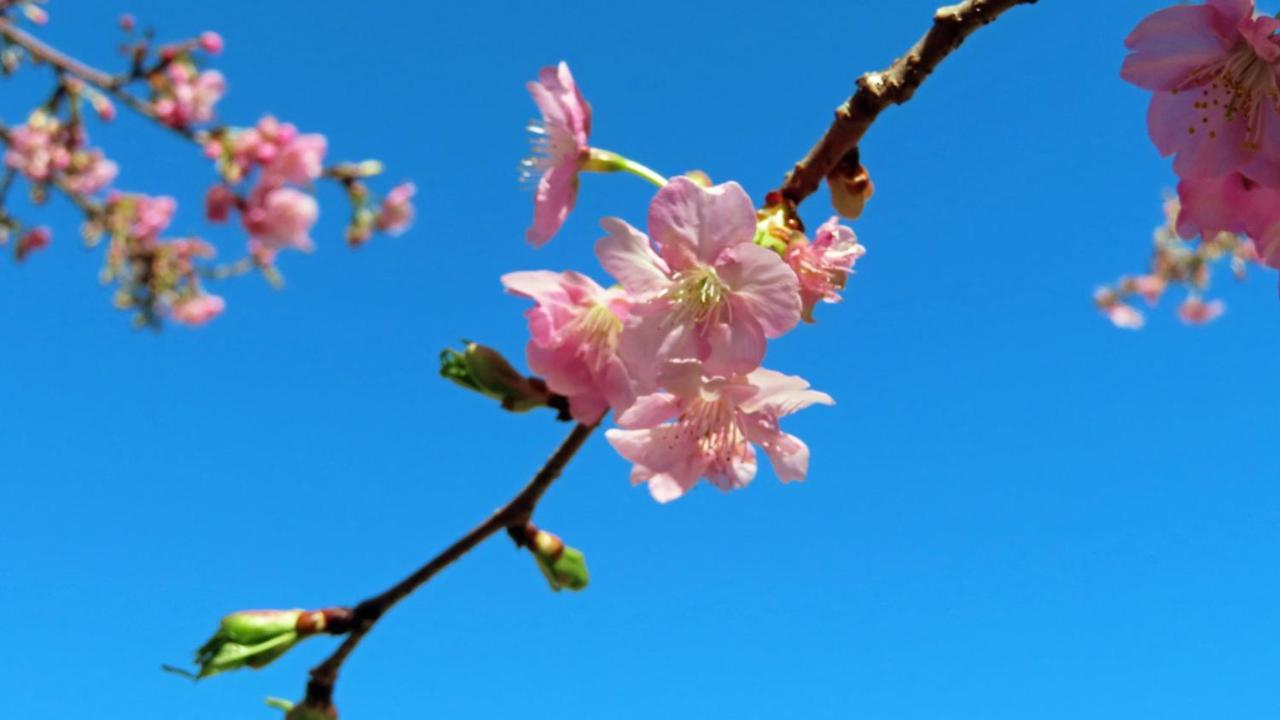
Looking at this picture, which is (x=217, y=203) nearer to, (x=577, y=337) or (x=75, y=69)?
(x=75, y=69)

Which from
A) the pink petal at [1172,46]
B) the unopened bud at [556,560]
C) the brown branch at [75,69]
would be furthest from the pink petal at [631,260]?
the brown branch at [75,69]

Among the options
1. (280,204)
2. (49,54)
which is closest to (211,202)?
(280,204)

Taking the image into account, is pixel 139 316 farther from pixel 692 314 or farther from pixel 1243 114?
pixel 1243 114

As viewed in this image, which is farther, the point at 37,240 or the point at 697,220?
the point at 37,240

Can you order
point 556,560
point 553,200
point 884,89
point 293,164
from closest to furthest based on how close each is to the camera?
point 884,89, point 553,200, point 556,560, point 293,164

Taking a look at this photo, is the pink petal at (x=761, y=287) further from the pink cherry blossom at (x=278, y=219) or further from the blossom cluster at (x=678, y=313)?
the pink cherry blossom at (x=278, y=219)

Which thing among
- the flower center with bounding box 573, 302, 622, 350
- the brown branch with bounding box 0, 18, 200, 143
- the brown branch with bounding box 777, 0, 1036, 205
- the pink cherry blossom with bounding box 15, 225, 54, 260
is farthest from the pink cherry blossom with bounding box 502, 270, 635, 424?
the pink cherry blossom with bounding box 15, 225, 54, 260

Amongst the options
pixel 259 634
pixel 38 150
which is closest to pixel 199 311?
pixel 38 150

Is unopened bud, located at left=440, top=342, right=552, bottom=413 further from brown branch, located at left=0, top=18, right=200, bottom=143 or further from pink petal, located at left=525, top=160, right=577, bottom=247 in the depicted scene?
brown branch, located at left=0, top=18, right=200, bottom=143
